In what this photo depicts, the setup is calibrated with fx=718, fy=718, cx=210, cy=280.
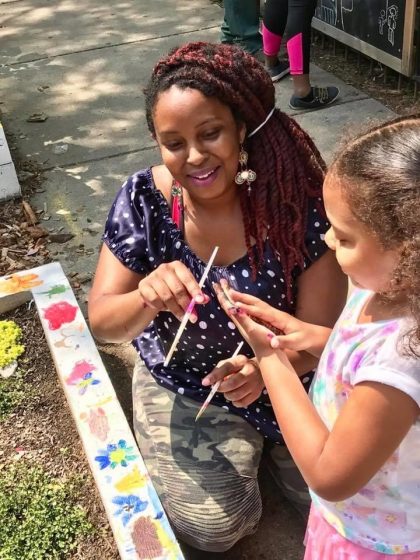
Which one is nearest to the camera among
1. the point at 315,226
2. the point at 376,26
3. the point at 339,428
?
the point at 339,428

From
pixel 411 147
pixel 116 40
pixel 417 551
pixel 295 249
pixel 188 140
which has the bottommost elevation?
pixel 116 40

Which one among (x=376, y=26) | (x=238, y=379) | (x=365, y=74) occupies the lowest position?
(x=365, y=74)

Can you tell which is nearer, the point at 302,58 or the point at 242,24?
the point at 302,58

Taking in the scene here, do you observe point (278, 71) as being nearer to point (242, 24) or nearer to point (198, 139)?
point (242, 24)

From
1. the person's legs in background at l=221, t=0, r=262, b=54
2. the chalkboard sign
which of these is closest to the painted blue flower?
the chalkboard sign

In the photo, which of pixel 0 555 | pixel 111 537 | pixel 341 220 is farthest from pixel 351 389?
pixel 0 555

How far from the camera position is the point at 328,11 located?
5.49m

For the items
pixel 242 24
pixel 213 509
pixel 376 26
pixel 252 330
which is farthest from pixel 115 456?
pixel 242 24

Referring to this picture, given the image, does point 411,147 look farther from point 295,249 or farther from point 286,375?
point 295,249

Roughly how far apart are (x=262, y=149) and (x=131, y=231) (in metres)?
0.45

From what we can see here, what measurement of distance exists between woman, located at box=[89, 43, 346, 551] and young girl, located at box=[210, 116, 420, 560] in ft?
1.26

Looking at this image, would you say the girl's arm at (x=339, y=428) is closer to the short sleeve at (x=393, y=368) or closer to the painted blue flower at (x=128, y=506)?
the short sleeve at (x=393, y=368)

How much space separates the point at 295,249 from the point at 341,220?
2.03 ft

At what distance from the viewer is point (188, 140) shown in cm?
179
